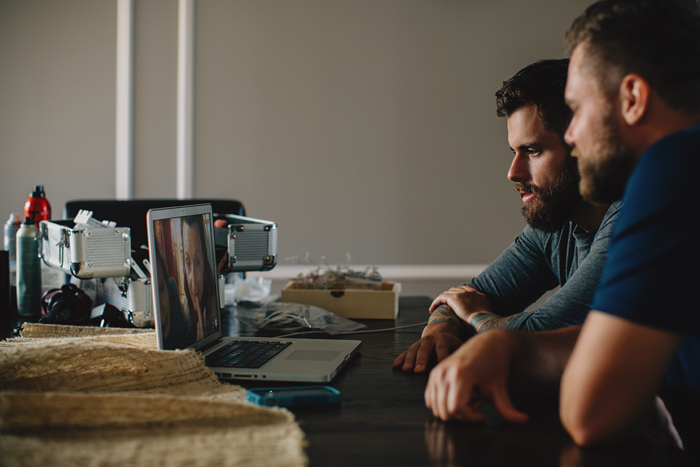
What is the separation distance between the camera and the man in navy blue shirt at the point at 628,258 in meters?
0.62

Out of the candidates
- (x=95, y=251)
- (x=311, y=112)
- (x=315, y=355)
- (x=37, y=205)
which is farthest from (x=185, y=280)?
(x=311, y=112)

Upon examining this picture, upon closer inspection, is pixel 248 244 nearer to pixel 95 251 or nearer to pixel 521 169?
pixel 95 251

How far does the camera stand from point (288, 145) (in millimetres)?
3393

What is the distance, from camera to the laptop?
96 cm

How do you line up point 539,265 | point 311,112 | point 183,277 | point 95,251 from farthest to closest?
point 311,112, point 539,265, point 95,251, point 183,277

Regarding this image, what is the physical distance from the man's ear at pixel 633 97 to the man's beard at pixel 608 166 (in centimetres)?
2

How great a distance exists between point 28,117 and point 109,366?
9.52 ft

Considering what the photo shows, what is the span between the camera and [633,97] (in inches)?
30.6

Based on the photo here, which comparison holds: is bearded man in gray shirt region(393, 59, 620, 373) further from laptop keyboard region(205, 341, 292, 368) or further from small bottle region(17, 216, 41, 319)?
small bottle region(17, 216, 41, 319)

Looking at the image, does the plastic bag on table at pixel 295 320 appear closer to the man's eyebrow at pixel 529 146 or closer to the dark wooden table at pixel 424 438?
the dark wooden table at pixel 424 438

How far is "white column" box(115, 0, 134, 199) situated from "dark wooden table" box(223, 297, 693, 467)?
2.70m

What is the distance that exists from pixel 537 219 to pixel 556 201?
0.09m

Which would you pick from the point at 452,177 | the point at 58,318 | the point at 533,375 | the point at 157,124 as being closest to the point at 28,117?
the point at 157,124

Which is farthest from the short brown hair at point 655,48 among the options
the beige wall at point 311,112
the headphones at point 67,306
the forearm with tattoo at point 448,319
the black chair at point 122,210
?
the beige wall at point 311,112
